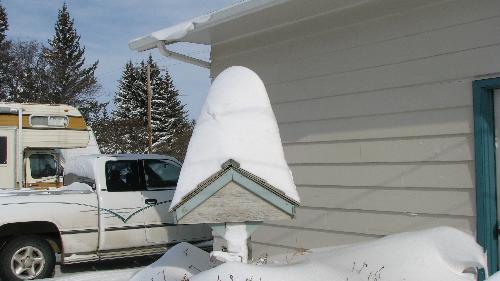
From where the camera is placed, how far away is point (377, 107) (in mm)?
6242

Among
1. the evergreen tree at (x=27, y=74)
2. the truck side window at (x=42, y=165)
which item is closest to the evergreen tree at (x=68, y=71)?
the evergreen tree at (x=27, y=74)

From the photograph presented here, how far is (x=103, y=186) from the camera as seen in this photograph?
951 cm

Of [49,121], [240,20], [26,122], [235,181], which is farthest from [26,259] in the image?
[235,181]

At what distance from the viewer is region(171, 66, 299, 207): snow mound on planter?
4.75 metres

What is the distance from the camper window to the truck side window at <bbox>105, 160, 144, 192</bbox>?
4511 millimetres

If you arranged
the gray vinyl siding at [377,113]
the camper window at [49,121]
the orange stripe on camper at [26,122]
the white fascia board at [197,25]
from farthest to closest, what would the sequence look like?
the camper window at [49,121] < the orange stripe on camper at [26,122] < the white fascia board at [197,25] < the gray vinyl siding at [377,113]

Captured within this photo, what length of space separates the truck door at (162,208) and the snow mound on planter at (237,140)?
4820 mm

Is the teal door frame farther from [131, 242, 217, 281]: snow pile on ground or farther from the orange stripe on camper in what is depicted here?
the orange stripe on camper

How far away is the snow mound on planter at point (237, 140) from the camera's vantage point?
4754mm

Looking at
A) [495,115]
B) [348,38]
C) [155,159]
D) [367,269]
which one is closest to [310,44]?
[348,38]

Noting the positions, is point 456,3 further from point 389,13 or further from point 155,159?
point 155,159

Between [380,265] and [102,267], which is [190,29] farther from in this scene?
[102,267]

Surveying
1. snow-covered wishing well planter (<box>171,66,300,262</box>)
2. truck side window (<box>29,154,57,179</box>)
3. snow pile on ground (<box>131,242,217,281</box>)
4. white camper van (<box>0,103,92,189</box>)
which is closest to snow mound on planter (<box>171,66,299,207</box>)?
snow-covered wishing well planter (<box>171,66,300,262</box>)

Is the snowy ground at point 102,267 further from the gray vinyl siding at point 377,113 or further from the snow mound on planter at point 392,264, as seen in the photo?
the snow mound on planter at point 392,264
